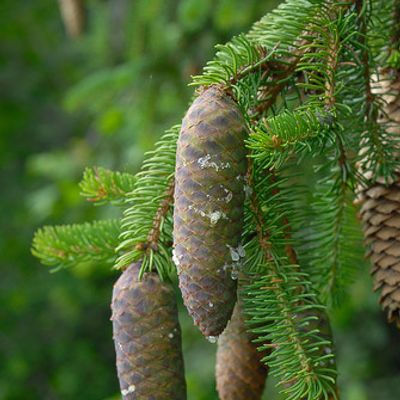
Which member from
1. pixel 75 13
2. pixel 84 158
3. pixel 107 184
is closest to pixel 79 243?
pixel 107 184

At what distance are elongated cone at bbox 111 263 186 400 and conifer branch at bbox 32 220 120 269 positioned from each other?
197mm

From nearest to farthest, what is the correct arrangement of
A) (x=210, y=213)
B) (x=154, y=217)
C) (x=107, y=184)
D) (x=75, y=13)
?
(x=210, y=213) → (x=154, y=217) → (x=107, y=184) → (x=75, y=13)

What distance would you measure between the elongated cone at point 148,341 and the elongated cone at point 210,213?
93 mm

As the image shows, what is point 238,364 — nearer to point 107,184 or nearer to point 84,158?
point 107,184

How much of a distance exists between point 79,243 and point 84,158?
2438 mm

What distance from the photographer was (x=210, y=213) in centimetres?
78

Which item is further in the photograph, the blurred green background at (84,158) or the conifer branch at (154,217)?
the blurred green background at (84,158)

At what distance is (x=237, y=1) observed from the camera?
89.8 inches

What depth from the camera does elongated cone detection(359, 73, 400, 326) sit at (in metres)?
0.98

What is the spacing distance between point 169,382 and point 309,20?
50 centimetres

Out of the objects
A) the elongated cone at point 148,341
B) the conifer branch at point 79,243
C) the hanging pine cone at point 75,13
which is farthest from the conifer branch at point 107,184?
the hanging pine cone at point 75,13

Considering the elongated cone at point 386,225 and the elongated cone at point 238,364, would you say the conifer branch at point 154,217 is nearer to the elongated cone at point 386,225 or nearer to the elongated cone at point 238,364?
the elongated cone at point 238,364

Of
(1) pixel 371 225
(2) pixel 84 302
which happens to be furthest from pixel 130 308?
(2) pixel 84 302

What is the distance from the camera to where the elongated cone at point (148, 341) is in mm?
857
